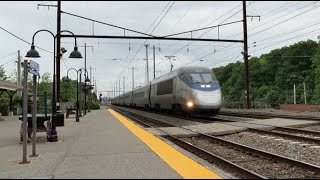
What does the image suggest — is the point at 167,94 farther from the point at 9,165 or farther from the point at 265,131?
the point at 9,165

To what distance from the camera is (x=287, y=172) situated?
8516mm

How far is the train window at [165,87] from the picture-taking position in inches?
1146

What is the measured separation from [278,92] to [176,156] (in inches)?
2722

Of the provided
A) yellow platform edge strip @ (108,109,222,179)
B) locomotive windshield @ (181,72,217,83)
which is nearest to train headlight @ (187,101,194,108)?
locomotive windshield @ (181,72,217,83)

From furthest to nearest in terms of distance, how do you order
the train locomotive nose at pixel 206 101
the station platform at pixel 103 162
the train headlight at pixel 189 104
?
1. the train headlight at pixel 189 104
2. the train locomotive nose at pixel 206 101
3. the station platform at pixel 103 162

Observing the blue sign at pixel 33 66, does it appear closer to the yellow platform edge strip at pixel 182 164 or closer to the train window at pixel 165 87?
the yellow platform edge strip at pixel 182 164

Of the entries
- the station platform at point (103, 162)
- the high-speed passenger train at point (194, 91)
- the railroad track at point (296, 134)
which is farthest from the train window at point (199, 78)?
the station platform at point (103, 162)

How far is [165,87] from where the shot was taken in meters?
31.1

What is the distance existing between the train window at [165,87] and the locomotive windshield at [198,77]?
3.23 metres

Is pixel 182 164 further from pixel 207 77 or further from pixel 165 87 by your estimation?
pixel 165 87

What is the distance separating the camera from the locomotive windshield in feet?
82.1

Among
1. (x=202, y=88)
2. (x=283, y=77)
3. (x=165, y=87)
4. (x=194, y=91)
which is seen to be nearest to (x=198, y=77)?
(x=202, y=88)

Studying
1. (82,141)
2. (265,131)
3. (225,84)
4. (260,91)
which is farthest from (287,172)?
(225,84)

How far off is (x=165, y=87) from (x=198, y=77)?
6.18 metres
